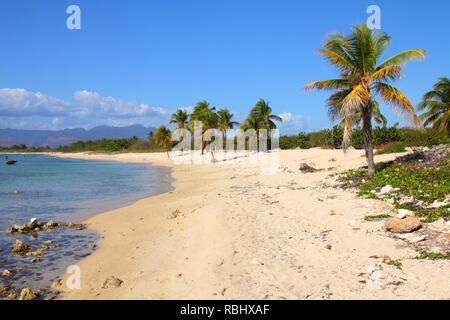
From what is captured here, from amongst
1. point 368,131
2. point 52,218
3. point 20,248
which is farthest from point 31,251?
point 368,131

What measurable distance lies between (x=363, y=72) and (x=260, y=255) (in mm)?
10110

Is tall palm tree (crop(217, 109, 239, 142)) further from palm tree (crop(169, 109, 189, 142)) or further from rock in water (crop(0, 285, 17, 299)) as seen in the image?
rock in water (crop(0, 285, 17, 299))

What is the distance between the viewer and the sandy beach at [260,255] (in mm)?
4254

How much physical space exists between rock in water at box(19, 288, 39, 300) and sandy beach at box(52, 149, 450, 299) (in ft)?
1.47

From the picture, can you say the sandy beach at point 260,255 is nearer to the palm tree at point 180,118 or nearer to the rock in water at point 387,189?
the rock in water at point 387,189

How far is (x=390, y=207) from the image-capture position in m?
8.20

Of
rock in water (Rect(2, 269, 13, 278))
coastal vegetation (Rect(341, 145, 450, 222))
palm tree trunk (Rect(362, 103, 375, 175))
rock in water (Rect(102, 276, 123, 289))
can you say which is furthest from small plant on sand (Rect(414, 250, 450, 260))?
palm tree trunk (Rect(362, 103, 375, 175))

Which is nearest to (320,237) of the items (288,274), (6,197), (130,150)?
(288,274)

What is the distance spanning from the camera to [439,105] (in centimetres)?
2362

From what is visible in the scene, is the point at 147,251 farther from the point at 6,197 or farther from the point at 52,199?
the point at 6,197

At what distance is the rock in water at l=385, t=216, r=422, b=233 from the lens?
A: 20.6 ft

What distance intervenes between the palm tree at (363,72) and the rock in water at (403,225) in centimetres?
600

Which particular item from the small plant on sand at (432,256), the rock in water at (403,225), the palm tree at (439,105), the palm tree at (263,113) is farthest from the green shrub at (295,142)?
the small plant on sand at (432,256)

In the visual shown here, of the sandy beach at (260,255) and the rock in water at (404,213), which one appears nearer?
the sandy beach at (260,255)
